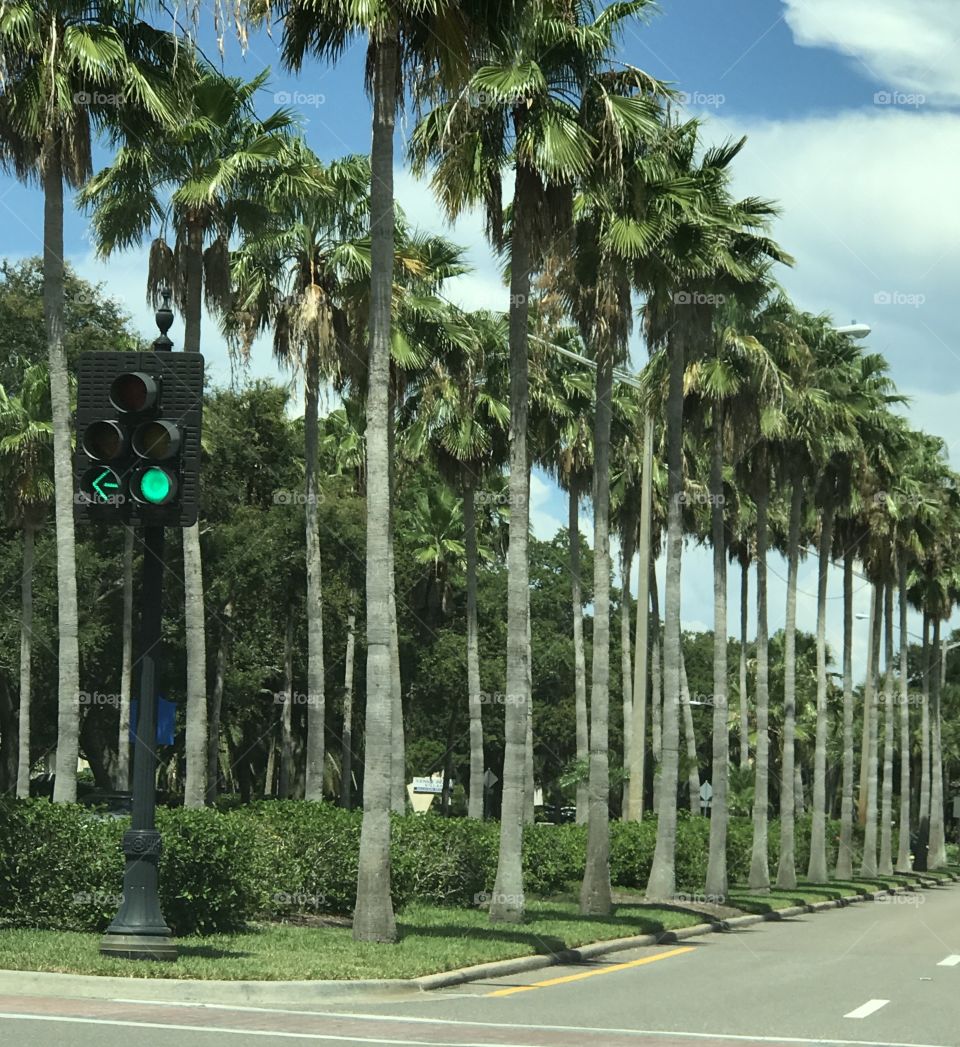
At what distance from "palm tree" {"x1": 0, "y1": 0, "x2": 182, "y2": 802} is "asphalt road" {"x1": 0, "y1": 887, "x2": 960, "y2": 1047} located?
8.01m

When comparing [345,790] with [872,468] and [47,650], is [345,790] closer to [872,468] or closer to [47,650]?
[47,650]

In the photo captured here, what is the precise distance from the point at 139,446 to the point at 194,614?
13392 millimetres

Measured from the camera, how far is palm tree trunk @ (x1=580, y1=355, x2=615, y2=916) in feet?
86.1

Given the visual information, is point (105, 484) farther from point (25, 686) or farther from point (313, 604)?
point (25, 686)

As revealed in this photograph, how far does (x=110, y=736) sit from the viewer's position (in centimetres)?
5728

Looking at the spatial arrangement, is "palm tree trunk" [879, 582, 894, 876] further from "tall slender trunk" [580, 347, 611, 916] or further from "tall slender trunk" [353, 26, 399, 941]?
"tall slender trunk" [353, 26, 399, 941]

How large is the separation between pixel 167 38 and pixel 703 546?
33335 millimetres

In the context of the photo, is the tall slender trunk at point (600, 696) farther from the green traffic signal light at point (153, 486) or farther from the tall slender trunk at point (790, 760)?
the tall slender trunk at point (790, 760)

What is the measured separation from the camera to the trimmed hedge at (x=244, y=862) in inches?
697

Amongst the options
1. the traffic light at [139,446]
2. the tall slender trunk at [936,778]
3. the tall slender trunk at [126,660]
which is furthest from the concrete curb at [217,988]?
the tall slender trunk at [936,778]

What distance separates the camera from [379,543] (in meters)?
19.3

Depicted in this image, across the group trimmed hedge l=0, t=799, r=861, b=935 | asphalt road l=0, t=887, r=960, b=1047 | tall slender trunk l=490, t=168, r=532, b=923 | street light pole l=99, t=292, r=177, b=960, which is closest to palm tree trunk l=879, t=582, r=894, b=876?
trimmed hedge l=0, t=799, r=861, b=935

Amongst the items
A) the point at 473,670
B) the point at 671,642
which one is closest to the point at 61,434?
the point at 671,642

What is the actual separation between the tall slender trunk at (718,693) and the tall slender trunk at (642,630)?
1.64 m
